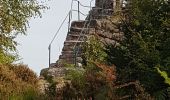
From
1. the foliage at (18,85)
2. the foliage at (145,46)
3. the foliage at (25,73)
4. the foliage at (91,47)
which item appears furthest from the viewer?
the foliage at (91,47)

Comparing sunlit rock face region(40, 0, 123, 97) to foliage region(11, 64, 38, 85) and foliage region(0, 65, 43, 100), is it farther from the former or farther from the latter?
foliage region(0, 65, 43, 100)

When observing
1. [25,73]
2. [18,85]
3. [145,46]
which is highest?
[145,46]

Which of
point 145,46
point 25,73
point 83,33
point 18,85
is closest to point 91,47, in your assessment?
point 25,73

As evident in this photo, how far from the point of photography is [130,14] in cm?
1538

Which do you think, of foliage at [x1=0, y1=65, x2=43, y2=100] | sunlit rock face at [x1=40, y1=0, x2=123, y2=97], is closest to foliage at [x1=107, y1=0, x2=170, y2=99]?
foliage at [x1=0, y1=65, x2=43, y2=100]

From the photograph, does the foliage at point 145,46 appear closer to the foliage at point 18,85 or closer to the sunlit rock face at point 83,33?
the foliage at point 18,85

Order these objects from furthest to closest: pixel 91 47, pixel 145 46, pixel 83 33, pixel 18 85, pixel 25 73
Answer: pixel 83 33, pixel 91 47, pixel 25 73, pixel 18 85, pixel 145 46

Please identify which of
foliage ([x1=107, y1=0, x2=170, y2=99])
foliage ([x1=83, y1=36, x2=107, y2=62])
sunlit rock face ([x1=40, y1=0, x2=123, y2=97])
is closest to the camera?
foliage ([x1=107, y1=0, x2=170, y2=99])

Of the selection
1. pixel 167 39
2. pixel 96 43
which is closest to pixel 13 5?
pixel 96 43

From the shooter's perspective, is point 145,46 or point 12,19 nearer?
point 145,46

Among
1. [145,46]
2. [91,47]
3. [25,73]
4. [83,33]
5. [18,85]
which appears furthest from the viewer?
[83,33]

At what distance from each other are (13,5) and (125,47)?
1457 cm

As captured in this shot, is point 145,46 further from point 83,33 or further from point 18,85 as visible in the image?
point 83,33

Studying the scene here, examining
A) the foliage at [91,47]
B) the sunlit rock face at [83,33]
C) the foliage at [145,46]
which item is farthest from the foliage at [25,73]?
the foliage at [145,46]
